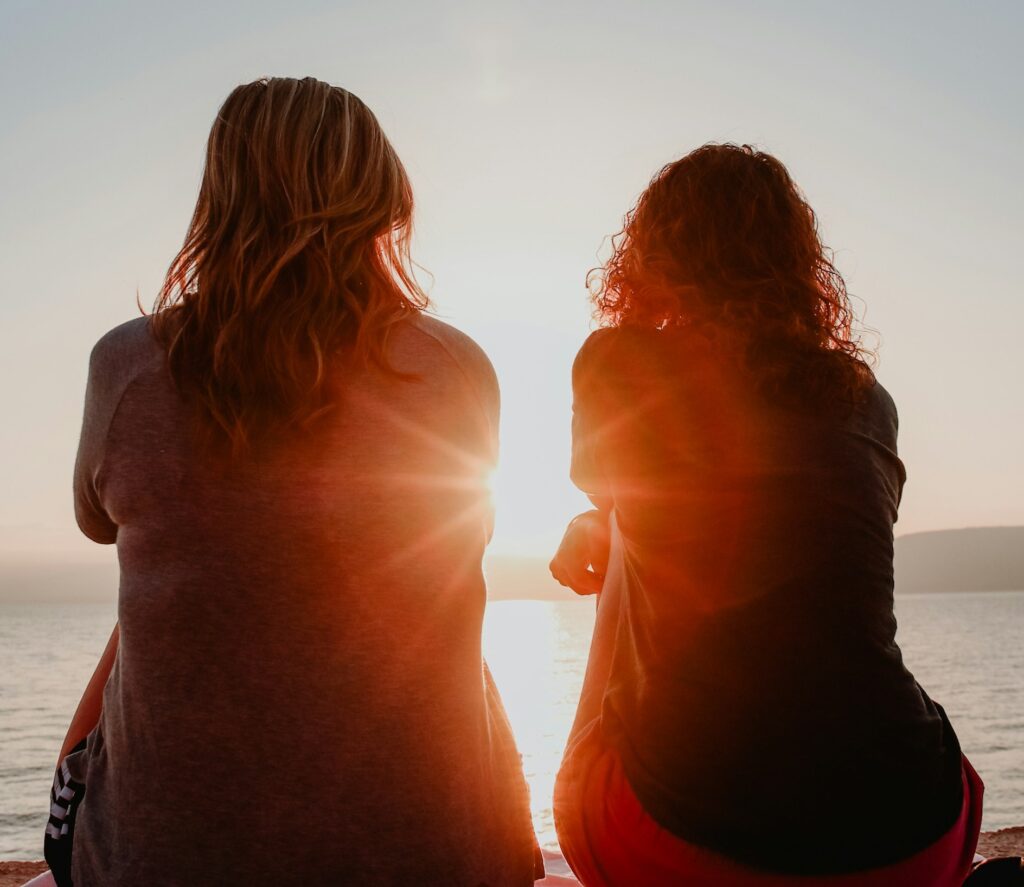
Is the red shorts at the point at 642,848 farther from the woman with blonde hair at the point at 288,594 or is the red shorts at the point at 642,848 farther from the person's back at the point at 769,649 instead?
the woman with blonde hair at the point at 288,594

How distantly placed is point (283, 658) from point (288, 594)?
0.36ft

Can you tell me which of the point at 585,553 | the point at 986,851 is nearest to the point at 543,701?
the point at 986,851

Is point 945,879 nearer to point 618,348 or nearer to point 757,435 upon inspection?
point 757,435

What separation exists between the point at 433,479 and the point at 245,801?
63cm

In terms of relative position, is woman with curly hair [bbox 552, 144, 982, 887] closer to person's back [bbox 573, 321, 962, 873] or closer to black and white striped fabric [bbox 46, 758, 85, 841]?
person's back [bbox 573, 321, 962, 873]

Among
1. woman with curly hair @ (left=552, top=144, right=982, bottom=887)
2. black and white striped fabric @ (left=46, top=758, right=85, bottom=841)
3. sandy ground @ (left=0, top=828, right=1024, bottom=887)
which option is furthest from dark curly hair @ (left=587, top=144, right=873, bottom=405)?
sandy ground @ (left=0, top=828, right=1024, bottom=887)

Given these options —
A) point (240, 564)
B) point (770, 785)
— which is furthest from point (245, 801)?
point (770, 785)

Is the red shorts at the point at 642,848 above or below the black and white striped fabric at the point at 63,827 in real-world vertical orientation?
below

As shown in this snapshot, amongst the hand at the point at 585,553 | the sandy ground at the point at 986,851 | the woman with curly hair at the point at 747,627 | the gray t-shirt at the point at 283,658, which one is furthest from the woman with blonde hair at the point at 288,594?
the sandy ground at the point at 986,851

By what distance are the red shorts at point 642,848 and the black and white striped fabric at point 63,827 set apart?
98 centimetres

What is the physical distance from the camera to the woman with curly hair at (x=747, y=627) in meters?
1.68

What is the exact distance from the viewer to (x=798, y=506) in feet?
5.78

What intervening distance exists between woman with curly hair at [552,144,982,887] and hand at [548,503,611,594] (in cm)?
14

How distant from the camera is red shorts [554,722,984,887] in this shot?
66.4 inches
